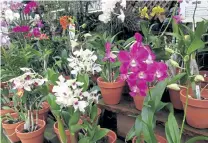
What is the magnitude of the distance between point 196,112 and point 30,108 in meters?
0.95

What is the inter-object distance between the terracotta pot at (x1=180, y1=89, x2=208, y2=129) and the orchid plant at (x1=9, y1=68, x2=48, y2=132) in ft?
2.42

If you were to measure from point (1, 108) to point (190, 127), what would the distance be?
1265mm

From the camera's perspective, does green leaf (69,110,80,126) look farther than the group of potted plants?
Yes

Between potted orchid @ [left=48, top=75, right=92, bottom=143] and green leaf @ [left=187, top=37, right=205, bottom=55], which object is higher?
green leaf @ [left=187, top=37, right=205, bottom=55]

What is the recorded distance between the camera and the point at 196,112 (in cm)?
112

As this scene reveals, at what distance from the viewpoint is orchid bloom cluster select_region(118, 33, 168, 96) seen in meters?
0.81

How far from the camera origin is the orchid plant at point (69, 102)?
41.4 inches

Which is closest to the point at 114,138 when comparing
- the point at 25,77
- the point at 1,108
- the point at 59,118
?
the point at 59,118

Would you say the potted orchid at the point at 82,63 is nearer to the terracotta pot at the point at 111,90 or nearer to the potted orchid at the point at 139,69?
the terracotta pot at the point at 111,90

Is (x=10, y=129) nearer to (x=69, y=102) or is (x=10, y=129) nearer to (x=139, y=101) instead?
(x=69, y=102)

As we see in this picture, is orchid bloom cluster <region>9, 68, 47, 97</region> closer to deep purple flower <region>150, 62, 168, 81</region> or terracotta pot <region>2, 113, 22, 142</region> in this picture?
terracotta pot <region>2, 113, 22, 142</region>

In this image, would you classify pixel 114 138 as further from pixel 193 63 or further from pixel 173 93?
pixel 193 63

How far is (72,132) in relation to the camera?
117cm

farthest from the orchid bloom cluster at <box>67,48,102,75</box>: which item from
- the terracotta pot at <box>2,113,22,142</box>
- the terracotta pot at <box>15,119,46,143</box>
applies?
the terracotta pot at <box>2,113,22,142</box>
